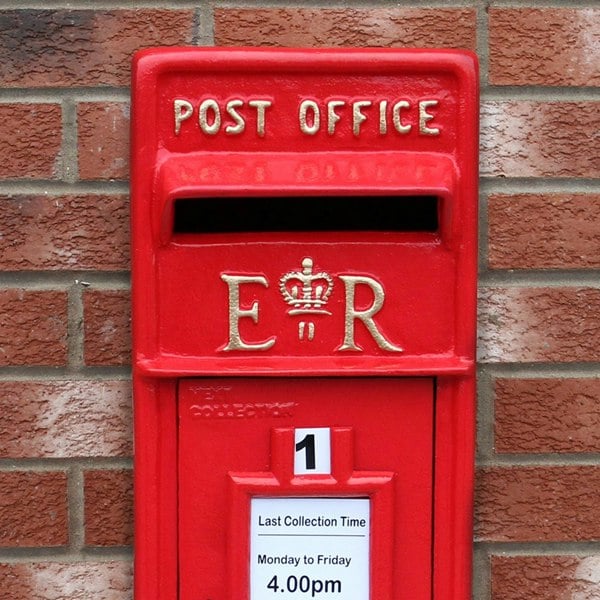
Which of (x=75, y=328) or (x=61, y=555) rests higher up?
(x=75, y=328)

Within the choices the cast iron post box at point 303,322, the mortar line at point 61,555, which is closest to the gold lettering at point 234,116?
the cast iron post box at point 303,322

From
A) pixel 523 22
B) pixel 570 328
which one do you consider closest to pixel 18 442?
pixel 570 328

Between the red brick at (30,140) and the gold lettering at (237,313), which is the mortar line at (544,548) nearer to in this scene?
the gold lettering at (237,313)

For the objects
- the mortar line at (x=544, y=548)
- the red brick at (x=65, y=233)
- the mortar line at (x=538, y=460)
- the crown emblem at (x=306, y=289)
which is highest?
the red brick at (x=65, y=233)

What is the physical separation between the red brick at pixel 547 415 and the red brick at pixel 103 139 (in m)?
0.58

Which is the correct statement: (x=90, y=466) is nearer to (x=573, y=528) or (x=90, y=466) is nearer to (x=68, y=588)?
(x=68, y=588)

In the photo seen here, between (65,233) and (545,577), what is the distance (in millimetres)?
801

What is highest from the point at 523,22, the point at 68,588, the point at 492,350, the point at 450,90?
the point at 523,22

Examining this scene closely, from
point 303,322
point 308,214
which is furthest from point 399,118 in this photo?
point 303,322

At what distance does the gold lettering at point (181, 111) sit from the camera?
3.10 feet

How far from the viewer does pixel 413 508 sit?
39.7 inches

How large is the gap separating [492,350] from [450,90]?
36cm

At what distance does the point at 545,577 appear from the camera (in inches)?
45.3

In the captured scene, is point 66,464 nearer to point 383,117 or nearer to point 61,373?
point 61,373
